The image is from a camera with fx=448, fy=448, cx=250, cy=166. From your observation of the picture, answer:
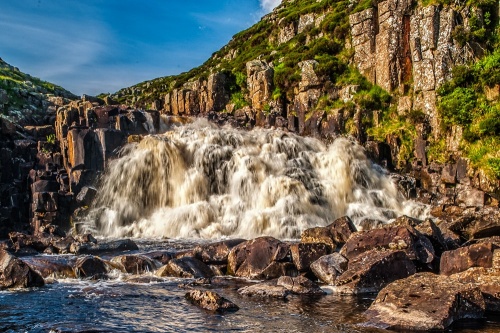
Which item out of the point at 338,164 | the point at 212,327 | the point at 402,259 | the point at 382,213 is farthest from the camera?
the point at 338,164

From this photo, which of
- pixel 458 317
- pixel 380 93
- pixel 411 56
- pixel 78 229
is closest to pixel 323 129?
pixel 380 93

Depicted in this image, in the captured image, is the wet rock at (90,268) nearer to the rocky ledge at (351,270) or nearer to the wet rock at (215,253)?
the rocky ledge at (351,270)

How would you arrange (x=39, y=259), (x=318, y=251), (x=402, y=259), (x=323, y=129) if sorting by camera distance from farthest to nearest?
(x=323, y=129) → (x=39, y=259) → (x=318, y=251) → (x=402, y=259)

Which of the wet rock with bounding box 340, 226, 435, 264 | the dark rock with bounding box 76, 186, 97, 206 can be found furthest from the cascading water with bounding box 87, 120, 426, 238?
the wet rock with bounding box 340, 226, 435, 264

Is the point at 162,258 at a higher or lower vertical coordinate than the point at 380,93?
lower

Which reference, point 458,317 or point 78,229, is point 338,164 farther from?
point 458,317

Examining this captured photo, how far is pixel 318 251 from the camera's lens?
61.9 ft

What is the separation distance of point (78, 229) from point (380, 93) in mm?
35794

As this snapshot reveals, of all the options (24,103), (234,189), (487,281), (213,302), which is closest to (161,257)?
(213,302)

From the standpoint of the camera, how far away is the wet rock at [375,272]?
15.3 m

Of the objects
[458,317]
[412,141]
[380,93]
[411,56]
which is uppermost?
[411,56]

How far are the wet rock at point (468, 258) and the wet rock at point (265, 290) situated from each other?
233 inches

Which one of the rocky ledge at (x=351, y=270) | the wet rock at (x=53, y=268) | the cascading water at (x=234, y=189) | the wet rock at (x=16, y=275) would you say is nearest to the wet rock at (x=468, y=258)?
the rocky ledge at (x=351, y=270)

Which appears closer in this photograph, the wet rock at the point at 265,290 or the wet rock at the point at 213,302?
the wet rock at the point at 213,302
